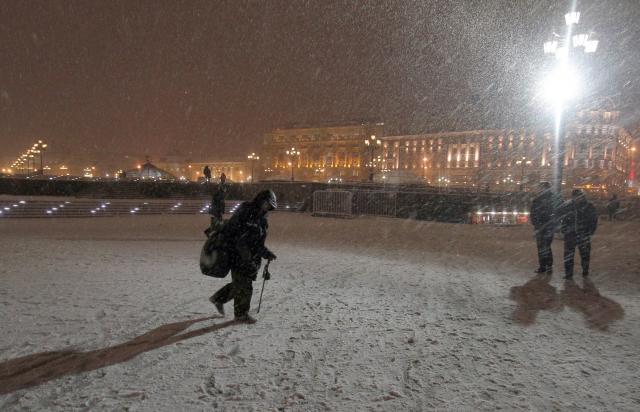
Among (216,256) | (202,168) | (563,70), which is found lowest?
(216,256)

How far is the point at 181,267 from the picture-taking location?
8.23 metres

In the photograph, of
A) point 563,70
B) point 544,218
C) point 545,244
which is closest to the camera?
point 544,218

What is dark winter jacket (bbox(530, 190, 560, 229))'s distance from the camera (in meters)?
8.09

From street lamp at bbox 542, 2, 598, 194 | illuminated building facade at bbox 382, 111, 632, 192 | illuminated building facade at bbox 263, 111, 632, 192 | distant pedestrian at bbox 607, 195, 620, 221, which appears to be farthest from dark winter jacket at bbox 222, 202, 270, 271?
illuminated building facade at bbox 382, 111, 632, 192

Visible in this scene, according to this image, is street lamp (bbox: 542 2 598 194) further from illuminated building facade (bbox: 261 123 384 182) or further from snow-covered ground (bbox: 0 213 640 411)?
illuminated building facade (bbox: 261 123 384 182)

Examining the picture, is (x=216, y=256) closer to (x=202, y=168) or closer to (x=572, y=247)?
(x=572, y=247)

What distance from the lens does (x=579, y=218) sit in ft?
25.9

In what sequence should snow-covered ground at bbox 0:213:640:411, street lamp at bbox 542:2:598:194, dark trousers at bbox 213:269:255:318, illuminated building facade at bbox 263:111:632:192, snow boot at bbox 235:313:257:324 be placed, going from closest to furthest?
snow-covered ground at bbox 0:213:640:411 < dark trousers at bbox 213:269:255:318 < snow boot at bbox 235:313:257:324 < street lamp at bbox 542:2:598:194 < illuminated building facade at bbox 263:111:632:192

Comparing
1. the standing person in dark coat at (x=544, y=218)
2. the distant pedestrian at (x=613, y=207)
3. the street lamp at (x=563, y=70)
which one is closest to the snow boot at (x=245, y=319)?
the standing person in dark coat at (x=544, y=218)

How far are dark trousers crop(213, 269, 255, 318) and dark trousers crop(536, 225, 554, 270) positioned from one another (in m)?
6.16

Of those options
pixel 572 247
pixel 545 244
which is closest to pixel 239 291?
pixel 545 244

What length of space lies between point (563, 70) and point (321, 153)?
83.3 metres

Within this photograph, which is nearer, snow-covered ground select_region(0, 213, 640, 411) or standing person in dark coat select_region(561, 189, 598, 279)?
snow-covered ground select_region(0, 213, 640, 411)

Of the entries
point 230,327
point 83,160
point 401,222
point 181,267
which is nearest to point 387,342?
point 230,327
